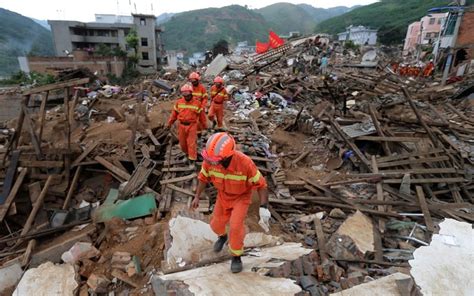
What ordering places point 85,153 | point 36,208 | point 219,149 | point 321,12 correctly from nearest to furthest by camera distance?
point 219,149 → point 36,208 → point 85,153 → point 321,12

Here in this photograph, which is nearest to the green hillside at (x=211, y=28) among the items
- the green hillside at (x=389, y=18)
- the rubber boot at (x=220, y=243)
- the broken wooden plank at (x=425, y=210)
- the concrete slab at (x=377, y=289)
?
the green hillside at (x=389, y=18)

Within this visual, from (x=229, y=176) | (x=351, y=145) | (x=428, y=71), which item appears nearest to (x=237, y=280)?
(x=229, y=176)

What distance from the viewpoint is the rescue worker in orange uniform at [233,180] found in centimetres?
270

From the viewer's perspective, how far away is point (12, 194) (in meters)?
5.54

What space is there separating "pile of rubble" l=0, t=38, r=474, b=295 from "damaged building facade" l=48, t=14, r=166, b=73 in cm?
3060

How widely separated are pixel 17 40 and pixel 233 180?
84.6 metres

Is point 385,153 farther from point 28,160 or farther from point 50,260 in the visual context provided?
point 28,160

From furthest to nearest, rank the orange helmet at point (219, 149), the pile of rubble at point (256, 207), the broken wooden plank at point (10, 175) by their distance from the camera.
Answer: the broken wooden plank at point (10, 175)
the pile of rubble at point (256, 207)
the orange helmet at point (219, 149)

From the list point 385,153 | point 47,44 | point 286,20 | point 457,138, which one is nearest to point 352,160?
point 385,153

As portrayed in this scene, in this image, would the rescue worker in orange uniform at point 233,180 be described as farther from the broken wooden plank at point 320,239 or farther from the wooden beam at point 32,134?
the wooden beam at point 32,134

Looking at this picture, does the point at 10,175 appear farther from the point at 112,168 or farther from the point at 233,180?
the point at 233,180

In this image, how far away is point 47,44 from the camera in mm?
71125

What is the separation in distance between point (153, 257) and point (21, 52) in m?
74.2

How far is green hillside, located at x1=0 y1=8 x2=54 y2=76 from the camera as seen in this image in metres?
52.8
